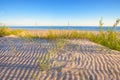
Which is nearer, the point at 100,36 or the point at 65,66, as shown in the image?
the point at 65,66

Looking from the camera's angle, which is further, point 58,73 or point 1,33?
point 1,33

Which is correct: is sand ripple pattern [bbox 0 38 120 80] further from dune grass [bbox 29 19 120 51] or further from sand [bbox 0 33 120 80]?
dune grass [bbox 29 19 120 51]

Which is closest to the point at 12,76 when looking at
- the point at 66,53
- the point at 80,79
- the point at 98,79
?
the point at 80,79

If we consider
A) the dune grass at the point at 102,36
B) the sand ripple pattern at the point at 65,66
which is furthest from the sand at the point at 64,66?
the dune grass at the point at 102,36

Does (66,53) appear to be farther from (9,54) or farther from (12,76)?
(12,76)

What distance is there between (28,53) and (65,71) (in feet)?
6.60

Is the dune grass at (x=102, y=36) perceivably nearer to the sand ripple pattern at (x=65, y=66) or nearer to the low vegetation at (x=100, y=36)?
the low vegetation at (x=100, y=36)

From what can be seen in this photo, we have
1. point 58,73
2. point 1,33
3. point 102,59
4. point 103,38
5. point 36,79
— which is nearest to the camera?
point 36,79

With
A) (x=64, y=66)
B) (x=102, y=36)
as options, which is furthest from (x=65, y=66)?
(x=102, y=36)

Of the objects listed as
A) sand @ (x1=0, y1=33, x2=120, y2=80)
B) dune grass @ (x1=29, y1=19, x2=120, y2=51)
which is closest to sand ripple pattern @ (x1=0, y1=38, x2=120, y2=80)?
sand @ (x1=0, y1=33, x2=120, y2=80)

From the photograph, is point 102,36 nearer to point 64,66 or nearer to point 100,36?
point 100,36

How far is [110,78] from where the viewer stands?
14.3ft

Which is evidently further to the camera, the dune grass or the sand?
the dune grass

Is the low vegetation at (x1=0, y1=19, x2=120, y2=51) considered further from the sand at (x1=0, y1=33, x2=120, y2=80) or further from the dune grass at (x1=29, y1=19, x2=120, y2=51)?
the sand at (x1=0, y1=33, x2=120, y2=80)
